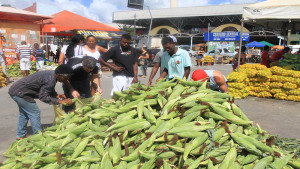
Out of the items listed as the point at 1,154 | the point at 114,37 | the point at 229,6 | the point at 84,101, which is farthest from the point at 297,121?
the point at 229,6

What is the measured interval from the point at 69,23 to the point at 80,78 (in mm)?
14461

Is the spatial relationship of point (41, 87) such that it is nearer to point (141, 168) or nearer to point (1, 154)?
point (1, 154)

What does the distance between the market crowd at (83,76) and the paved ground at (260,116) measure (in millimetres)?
973

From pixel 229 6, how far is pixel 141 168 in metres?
47.9

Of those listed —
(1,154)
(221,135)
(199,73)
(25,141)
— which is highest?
(199,73)

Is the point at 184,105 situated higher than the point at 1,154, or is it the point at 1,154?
the point at 184,105

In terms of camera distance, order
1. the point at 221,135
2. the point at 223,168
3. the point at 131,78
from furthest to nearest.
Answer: the point at 131,78, the point at 221,135, the point at 223,168

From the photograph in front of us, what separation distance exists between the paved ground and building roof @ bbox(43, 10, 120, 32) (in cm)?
939

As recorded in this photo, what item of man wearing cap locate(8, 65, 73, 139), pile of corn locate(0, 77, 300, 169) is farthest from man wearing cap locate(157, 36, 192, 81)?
man wearing cap locate(8, 65, 73, 139)

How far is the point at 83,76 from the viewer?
15.0 ft

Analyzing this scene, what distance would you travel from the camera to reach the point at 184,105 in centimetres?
275

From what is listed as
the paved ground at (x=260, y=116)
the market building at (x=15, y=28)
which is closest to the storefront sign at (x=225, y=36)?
the market building at (x=15, y=28)

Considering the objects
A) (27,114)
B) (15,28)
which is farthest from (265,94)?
(15,28)

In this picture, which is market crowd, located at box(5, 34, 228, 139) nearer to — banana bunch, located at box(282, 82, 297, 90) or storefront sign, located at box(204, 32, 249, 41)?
banana bunch, located at box(282, 82, 297, 90)
